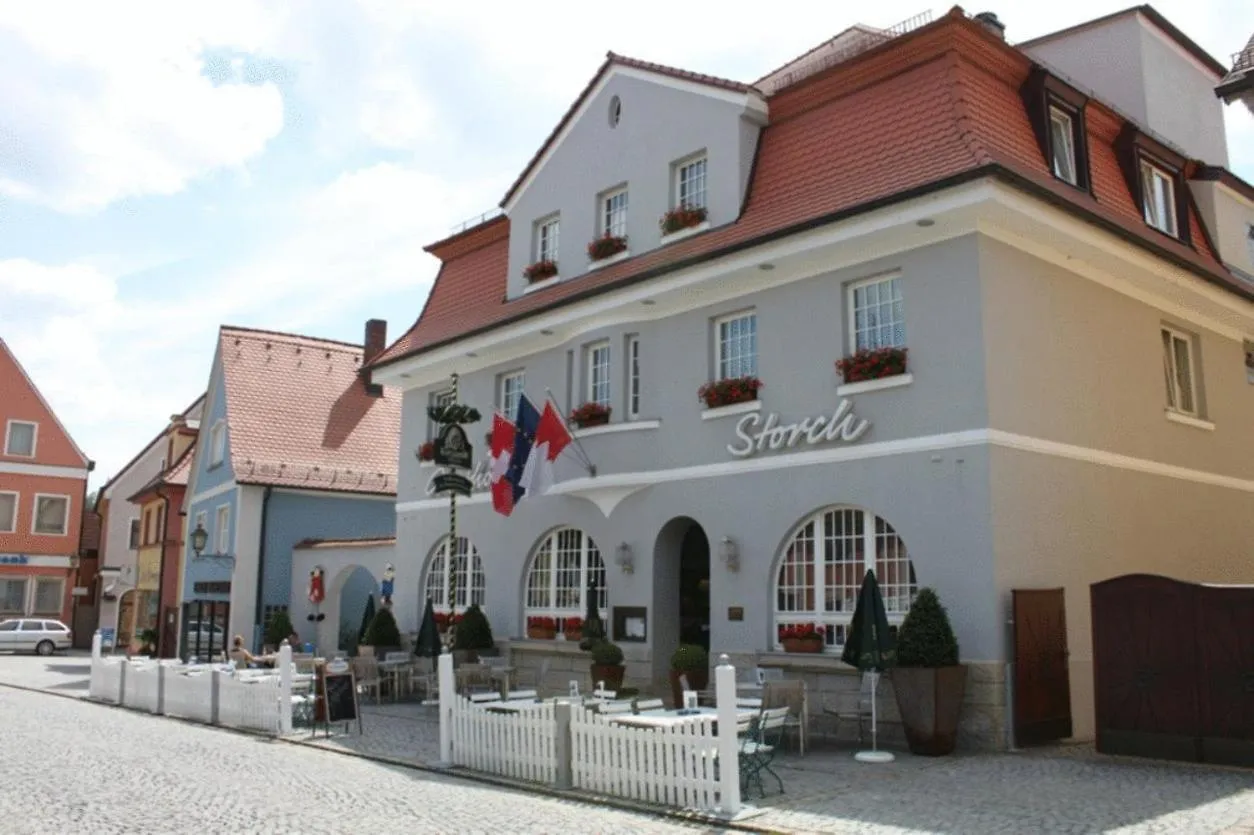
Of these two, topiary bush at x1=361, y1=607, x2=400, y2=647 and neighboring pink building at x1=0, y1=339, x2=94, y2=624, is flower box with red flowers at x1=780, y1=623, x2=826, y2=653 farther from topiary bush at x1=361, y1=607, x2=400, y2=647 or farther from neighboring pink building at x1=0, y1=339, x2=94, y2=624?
neighboring pink building at x1=0, y1=339, x2=94, y2=624

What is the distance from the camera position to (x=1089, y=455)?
51.3 ft

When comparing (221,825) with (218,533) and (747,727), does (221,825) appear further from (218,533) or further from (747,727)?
(218,533)

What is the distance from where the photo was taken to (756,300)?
677 inches

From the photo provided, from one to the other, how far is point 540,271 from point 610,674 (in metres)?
7.91

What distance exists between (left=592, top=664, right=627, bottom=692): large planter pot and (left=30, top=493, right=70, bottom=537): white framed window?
38.6 m

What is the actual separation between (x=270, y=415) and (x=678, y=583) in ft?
61.9

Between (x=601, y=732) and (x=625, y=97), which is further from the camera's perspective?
(x=625, y=97)

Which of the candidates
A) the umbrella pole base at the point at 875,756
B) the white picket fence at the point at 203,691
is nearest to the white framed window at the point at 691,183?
the umbrella pole base at the point at 875,756

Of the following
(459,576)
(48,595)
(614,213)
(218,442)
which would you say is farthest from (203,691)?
(48,595)

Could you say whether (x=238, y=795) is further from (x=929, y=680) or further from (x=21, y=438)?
(x=21, y=438)

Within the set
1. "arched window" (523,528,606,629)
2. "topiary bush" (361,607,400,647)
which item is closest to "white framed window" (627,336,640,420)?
"arched window" (523,528,606,629)

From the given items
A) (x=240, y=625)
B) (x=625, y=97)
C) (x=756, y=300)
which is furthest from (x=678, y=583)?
(x=240, y=625)

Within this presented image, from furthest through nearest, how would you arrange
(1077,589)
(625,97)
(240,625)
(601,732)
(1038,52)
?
(240,625) → (1038,52) → (625,97) → (1077,589) → (601,732)

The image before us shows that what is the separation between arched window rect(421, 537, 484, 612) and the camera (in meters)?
22.7
